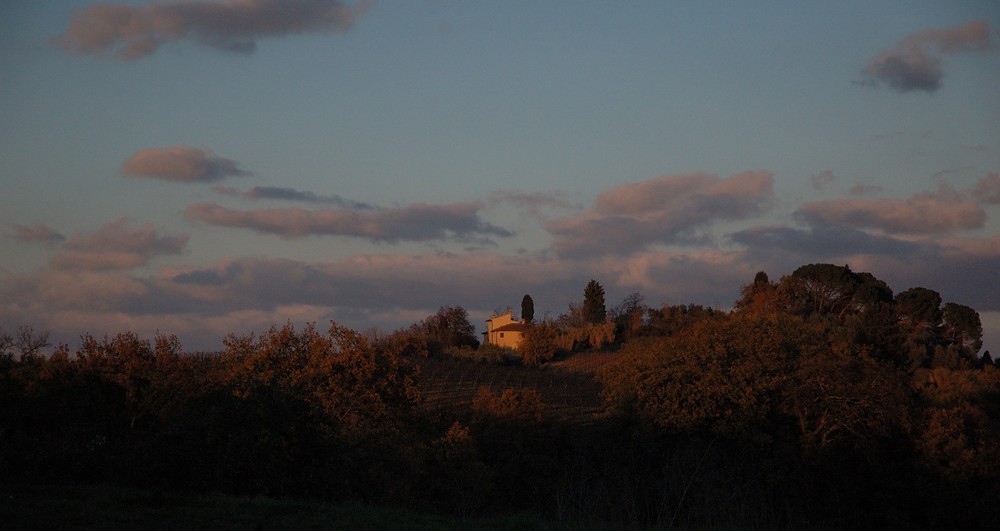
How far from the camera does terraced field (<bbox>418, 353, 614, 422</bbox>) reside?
57.0 m

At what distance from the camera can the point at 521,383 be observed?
7306 cm

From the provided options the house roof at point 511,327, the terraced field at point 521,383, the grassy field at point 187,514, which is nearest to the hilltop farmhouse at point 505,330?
the house roof at point 511,327

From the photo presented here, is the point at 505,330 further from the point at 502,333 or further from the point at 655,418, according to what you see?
the point at 655,418

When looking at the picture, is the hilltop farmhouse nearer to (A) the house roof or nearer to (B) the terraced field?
(A) the house roof

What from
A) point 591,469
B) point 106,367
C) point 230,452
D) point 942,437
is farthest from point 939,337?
point 230,452

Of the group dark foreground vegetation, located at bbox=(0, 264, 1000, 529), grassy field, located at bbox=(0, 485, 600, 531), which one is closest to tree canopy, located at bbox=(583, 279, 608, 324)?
dark foreground vegetation, located at bbox=(0, 264, 1000, 529)

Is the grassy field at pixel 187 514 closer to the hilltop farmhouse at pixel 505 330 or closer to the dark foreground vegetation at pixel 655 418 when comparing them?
the dark foreground vegetation at pixel 655 418

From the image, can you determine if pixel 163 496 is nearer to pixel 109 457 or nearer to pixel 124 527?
pixel 124 527

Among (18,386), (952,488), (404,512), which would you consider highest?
(18,386)

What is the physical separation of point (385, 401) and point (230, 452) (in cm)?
1754

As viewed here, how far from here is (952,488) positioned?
34.0m

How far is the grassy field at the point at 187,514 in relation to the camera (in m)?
11.5

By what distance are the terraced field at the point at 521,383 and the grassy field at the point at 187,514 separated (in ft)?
117

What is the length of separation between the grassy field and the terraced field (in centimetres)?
3570
